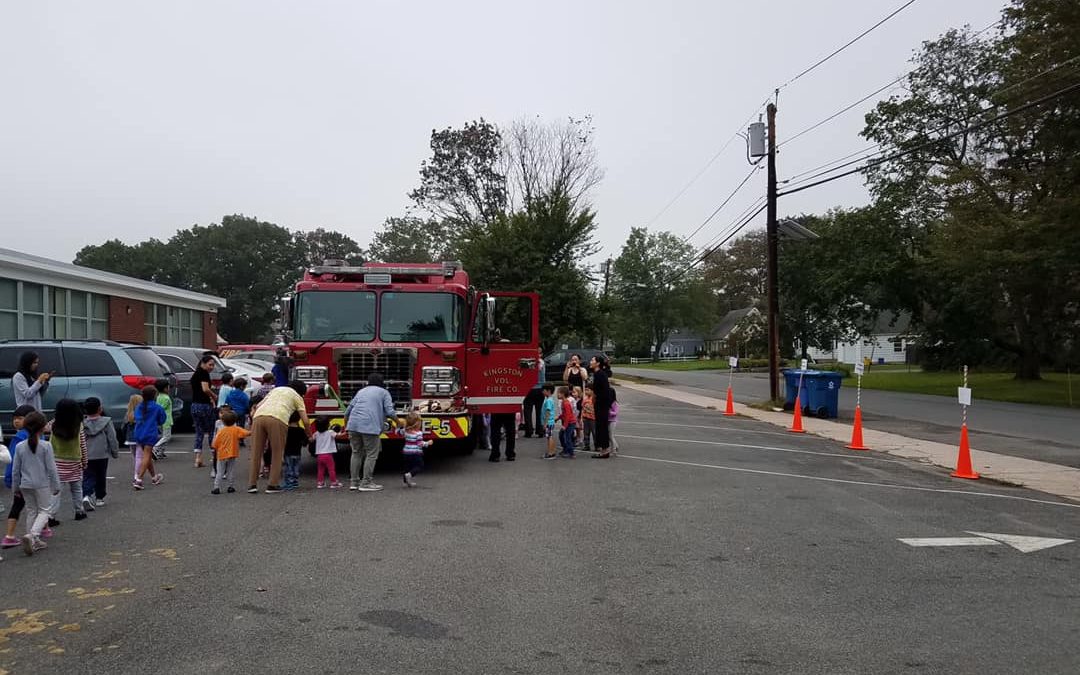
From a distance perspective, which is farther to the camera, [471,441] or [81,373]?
[471,441]

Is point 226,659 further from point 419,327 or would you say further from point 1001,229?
point 1001,229

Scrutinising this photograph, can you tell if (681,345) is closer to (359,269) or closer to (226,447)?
(359,269)

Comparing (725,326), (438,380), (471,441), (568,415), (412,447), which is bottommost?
(471,441)

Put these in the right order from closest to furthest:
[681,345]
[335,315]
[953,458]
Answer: [335,315], [953,458], [681,345]

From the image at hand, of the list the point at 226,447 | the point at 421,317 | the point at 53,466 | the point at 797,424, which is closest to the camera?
the point at 53,466

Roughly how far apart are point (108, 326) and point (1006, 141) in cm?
3603

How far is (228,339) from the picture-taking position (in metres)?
83.4

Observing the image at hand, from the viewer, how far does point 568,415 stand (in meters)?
14.2

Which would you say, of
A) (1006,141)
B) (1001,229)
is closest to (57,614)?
(1001,229)

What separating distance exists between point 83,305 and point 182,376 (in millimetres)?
14456

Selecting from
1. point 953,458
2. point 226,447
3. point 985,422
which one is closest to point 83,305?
point 226,447

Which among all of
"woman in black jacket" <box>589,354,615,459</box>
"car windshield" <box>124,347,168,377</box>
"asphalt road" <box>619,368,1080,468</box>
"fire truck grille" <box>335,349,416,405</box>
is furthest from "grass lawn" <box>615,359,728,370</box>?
"fire truck grille" <box>335,349,416,405</box>

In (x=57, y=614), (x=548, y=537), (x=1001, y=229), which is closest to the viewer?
(x=57, y=614)

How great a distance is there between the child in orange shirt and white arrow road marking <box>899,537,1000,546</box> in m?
7.68
